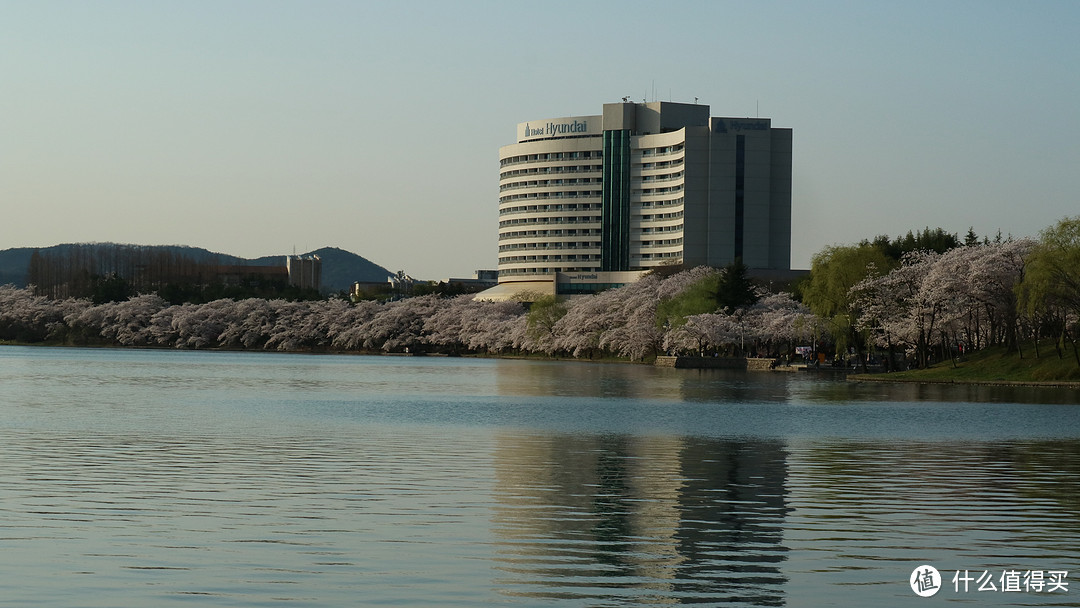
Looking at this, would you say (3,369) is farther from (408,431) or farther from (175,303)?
(175,303)

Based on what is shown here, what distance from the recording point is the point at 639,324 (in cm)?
12712

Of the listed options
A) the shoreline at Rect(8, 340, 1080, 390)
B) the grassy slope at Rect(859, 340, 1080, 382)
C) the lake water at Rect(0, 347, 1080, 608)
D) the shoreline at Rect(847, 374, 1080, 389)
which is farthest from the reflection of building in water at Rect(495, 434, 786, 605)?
the grassy slope at Rect(859, 340, 1080, 382)

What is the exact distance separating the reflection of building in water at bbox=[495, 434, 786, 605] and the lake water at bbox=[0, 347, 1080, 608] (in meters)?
0.06

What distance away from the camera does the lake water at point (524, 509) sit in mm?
13812

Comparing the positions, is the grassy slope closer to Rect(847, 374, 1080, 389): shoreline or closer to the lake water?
Rect(847, 374, 1080, 389): shoreline

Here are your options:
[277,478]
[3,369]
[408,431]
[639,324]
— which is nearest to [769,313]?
[639,324]

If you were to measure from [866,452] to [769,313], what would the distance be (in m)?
84.9

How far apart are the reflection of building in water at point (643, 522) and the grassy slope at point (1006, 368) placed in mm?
49431

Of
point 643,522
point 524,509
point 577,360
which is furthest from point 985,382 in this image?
point 643,522

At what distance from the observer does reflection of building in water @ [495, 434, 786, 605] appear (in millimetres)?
14055

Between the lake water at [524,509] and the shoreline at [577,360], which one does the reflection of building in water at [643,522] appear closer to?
the lake water at [524,509]

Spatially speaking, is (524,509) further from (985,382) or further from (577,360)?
(577,360)

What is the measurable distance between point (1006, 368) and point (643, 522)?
218 ft

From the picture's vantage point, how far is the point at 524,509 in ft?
65.1
